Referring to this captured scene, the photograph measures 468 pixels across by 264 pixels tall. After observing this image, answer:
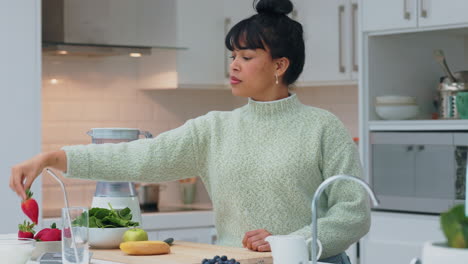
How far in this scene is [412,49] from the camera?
4375 mm

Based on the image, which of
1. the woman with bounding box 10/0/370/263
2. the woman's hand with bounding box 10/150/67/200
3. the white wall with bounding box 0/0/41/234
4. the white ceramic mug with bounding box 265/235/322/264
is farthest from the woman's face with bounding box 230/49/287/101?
the white wall with bounding box 0/0/41/234

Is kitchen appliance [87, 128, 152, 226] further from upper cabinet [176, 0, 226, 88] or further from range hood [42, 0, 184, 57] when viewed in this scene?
upper cabinet [176, 0, 226, 88]

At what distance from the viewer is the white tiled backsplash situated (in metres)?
4.96

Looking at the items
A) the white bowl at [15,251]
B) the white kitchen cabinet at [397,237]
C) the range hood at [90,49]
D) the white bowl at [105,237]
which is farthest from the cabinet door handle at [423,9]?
the white bowl at [15,251]

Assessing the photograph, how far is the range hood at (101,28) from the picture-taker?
184 inches

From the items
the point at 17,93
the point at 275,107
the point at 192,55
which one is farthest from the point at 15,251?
the point at 192,55

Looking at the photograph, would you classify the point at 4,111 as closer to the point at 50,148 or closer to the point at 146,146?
the point at 50,148

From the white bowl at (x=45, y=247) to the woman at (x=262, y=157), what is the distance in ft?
0.66

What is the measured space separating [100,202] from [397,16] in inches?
73.7

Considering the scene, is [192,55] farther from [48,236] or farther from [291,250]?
[291,250]

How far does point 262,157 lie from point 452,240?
1.28 m

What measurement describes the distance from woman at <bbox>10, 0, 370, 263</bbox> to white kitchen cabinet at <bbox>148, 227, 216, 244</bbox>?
1855 mm

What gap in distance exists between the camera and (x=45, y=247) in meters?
Answer: 2.52

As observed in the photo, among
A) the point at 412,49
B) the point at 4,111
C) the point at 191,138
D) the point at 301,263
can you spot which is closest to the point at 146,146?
the point at 191,138
